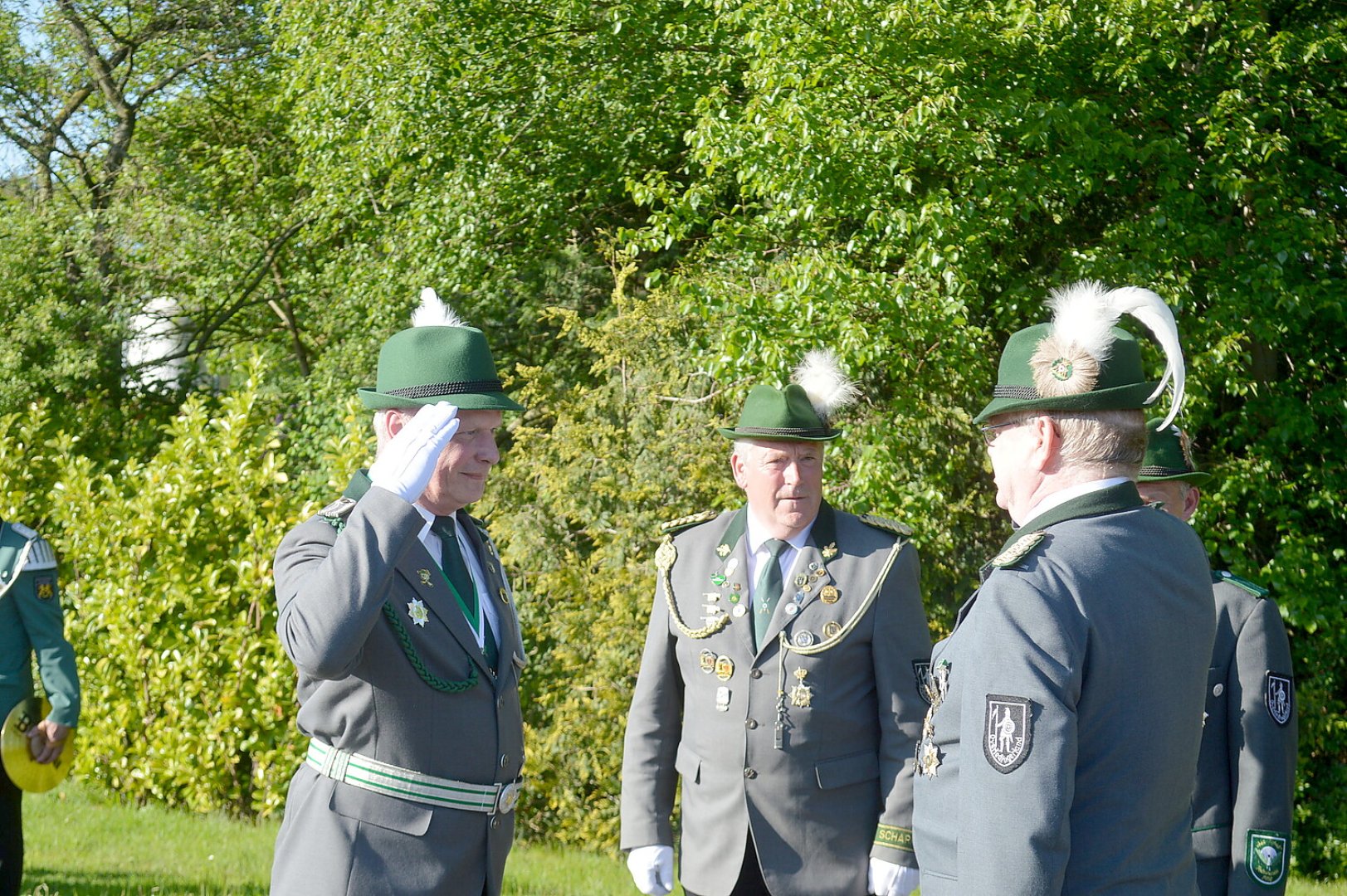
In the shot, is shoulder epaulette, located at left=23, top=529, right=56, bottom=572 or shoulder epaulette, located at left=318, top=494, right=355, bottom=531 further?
shoulder epaulette, located at left=23, top=529, right=56, bottom=572

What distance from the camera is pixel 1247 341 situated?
27.3ft

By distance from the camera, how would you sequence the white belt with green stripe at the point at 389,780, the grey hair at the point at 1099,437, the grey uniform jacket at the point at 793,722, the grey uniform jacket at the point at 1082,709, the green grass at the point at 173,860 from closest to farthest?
the grey uniform jacket at the point at 1082,709 → the grey hair at the point at 1099,437 → the white belt with green stripe at the point at 389,780 → the grey uniform jacket at the point at 793,722 → the green grass at the point at 173,860

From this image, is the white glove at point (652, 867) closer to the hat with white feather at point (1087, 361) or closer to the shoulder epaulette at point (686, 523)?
the shoulder epaulette at point (686, 523)

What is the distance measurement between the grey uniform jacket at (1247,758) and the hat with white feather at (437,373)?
1928 millimetres

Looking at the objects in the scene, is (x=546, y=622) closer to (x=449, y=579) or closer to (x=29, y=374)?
(x=449, y=579)

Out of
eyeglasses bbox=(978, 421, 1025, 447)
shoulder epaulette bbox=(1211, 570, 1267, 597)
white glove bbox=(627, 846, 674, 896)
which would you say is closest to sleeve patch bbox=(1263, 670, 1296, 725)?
shoulder epaulette bbox=(1211, 570, 1267, 597)

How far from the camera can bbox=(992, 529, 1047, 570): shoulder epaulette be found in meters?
2.31

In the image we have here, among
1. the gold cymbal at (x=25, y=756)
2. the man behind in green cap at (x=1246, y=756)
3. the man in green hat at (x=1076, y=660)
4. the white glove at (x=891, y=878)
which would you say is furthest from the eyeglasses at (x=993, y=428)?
the gold cymbal at (x=25, y=756)

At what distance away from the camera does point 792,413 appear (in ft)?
13.8

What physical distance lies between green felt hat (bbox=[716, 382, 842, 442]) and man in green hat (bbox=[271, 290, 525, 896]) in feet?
3.81

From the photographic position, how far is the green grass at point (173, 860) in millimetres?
6750

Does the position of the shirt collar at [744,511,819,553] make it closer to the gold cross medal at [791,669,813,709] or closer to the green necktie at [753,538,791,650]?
the green necktie at [753,538,791,650]

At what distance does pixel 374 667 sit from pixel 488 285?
29.8 feet

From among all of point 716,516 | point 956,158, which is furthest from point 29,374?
point 716,516
